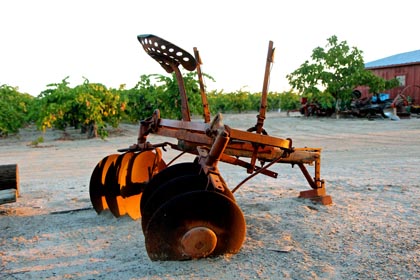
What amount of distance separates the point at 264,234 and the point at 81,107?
11.1m

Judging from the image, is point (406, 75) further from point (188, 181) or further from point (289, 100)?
point (188, 181)

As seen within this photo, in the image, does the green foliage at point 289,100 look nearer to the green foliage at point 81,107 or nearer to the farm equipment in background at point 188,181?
the green foliage at point 81,107

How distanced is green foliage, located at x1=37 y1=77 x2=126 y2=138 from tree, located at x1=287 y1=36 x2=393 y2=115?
36.0 ft

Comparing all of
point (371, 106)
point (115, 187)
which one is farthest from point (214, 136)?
point (371, 106)

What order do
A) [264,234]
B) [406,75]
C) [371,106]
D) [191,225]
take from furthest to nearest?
[406,75] < [371,106] < [264,234] < [191,225]

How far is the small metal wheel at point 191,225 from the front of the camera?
9.02ft

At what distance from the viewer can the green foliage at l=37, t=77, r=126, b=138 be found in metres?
13.2

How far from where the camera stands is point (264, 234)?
11.8ft

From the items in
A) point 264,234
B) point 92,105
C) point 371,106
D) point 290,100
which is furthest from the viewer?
point 290,100

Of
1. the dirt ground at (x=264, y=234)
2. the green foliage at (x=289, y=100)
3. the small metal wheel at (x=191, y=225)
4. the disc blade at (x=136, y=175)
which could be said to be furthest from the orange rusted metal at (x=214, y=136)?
the green foliage at (x=289, y=100)

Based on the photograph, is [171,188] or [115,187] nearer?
[171,188]

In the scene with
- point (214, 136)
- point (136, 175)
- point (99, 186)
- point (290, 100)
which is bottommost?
point (99, 186)

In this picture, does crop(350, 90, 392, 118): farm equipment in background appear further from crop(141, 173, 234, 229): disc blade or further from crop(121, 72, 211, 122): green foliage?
crop(141, 173, 234, 229): disc blade

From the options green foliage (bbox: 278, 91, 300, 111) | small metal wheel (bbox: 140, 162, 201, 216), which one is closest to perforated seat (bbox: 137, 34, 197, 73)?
small metal wheel (bbox: 140, 162, 201, 216)
